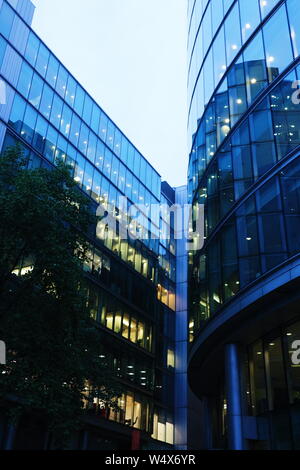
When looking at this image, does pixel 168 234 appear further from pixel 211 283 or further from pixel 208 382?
pixel 211 283

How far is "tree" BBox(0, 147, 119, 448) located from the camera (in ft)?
55.6

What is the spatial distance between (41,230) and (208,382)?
1601 centimetres

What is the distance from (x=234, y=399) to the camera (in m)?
19.9

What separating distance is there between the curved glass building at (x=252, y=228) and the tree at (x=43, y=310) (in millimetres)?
6403

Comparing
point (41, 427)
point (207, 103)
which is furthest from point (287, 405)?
point (41, 427)

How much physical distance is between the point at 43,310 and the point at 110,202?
26.0 m

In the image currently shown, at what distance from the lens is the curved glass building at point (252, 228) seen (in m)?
17.7

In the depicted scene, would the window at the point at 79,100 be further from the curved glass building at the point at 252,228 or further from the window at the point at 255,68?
the window at the point at 255,68

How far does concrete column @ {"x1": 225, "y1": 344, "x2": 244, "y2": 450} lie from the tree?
213 inches

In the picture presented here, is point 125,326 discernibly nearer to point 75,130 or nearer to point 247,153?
point 75,130

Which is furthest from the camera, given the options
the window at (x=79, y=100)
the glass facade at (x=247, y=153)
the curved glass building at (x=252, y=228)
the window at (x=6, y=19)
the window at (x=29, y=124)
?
the window at (x=79, y=100)

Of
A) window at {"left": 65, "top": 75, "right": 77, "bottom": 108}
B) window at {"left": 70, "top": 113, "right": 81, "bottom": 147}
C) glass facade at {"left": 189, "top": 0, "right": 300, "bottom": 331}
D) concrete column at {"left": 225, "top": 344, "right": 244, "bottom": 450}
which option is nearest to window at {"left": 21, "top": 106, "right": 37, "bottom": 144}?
window at {"left": 70, "top": 113, "right": 81, "bottom": 147}

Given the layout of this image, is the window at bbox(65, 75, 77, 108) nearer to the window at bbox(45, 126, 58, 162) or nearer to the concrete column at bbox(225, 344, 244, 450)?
the window at bbox(45, 126, 58, 162)

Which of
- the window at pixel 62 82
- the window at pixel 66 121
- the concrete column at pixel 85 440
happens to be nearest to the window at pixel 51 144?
the window at pixel 66 121
